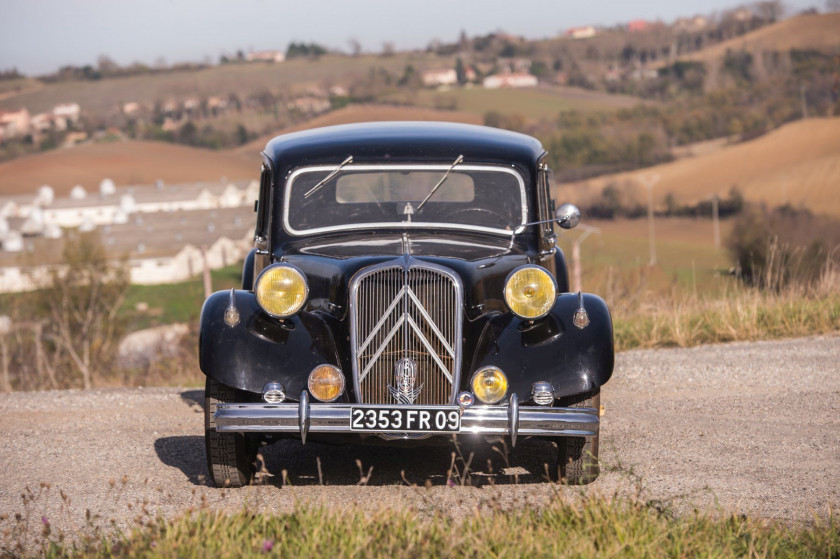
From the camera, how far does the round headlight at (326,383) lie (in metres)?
5.18

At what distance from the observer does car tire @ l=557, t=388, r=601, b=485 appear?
5355mm

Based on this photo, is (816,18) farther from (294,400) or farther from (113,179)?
(294,400)

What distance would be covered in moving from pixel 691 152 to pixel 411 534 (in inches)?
3224

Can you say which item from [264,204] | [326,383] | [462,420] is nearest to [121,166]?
[264,204]

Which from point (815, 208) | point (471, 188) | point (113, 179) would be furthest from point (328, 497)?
point (113, 179)

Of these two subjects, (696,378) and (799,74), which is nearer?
(696,378)

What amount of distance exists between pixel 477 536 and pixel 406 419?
1.05 m

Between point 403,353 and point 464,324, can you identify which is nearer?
point 403,353

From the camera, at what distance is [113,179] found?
95.4 meters

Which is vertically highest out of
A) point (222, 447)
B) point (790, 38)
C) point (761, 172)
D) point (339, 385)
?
point (790, 38)

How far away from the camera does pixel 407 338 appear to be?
5176 mm

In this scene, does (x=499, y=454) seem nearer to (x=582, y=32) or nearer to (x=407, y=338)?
(x=407, y=338)

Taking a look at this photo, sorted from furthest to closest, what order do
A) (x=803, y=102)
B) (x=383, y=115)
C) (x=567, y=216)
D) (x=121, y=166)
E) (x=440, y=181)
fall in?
(x=121, y=166) < (x=803, y=102) < (x=383, y=115) < (x=440, y=181) < (x=567, y=216)

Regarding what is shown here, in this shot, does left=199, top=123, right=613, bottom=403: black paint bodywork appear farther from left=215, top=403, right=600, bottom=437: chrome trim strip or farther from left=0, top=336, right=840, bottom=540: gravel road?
left=0, top=336, right=840, bottom=540: gravel road
